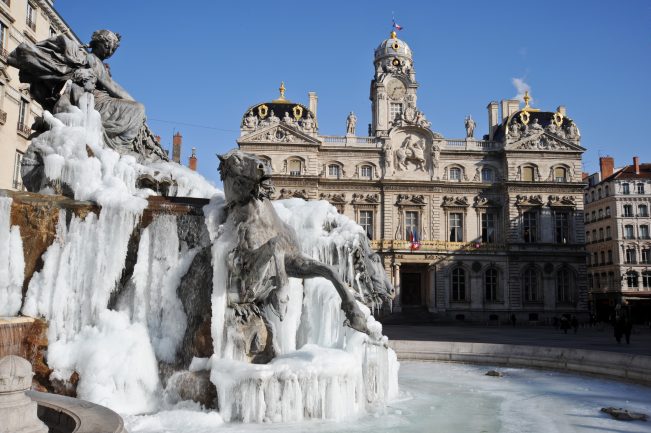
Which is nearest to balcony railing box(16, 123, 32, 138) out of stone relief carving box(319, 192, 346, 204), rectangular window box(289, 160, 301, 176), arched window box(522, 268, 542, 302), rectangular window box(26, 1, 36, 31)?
rectangular window box(26, 1, 36, 31)

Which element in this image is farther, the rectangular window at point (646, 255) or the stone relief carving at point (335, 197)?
the rectangular window at point (646, 255)

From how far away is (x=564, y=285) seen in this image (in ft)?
143

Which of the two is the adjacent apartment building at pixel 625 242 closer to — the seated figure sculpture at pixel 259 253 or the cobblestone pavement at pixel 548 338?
the cobblestone pavement at pixel 548 338

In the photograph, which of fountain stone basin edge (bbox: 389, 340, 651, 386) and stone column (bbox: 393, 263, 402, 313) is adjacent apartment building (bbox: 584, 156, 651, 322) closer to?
stone column (bbox: 393, 263, 402, 313)

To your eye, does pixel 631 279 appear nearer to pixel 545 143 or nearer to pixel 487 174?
pixel 545 143

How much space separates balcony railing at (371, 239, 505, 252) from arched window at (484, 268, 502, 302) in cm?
198

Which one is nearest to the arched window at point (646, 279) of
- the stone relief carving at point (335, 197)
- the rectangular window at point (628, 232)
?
the rectangular window at point (628, 232)

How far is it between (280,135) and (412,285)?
16.6 metres

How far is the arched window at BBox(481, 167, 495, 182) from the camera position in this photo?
45.2 meters

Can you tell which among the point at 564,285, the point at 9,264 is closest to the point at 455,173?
the point at 564,285

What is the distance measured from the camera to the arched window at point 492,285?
141 feet

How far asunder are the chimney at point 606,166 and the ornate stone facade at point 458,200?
18.8 metres

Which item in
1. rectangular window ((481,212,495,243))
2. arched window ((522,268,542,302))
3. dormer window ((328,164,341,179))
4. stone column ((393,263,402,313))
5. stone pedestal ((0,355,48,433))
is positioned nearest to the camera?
stone pedestal ((0,355,48,433))

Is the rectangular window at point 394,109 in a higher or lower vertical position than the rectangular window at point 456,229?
higher
